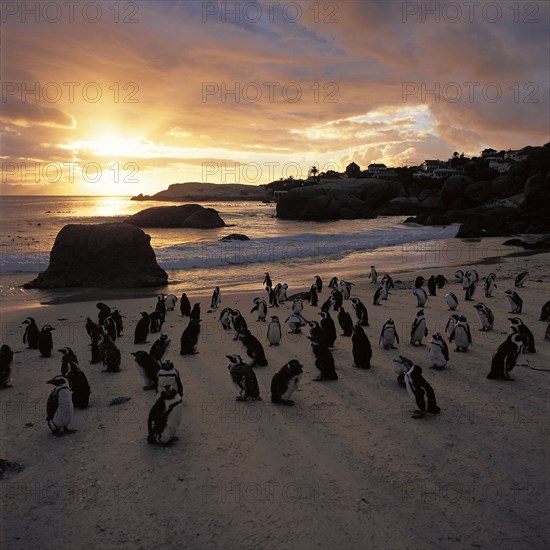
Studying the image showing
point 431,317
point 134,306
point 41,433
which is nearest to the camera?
point 41,433

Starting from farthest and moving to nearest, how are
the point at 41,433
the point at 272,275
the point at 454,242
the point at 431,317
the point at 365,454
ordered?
the point at 454,242 → the point at 272,275 → the point at 431,317 → the point at 41,433 → the point at 365,454

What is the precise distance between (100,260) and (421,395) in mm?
17641

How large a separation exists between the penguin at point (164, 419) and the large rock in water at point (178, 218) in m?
55.2

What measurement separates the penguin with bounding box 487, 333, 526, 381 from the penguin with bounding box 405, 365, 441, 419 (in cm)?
195

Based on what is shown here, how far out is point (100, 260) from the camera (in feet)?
71.8

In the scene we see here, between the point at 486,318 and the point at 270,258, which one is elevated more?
the point at 486,318

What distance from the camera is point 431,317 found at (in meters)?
13.8

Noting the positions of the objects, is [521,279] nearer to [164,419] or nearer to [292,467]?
[292,467]

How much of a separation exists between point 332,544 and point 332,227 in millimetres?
57701

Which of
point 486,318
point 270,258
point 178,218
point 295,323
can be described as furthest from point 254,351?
point 178,218

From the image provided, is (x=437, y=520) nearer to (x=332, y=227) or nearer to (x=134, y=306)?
(x=134, y=306)

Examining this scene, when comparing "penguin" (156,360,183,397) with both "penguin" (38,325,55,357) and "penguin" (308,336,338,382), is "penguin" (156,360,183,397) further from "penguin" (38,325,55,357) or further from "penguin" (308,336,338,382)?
"penguin" (38,325,55,357)

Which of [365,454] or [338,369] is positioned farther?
[338,369]

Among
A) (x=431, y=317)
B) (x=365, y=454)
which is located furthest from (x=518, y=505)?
(x=431, y=317)
